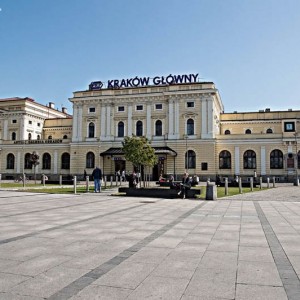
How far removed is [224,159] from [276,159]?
6982 millimetres

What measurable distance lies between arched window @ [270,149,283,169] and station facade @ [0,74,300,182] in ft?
0.42

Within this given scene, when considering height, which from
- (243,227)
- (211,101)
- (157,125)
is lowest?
(243,227)

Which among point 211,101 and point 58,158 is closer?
point 211,101

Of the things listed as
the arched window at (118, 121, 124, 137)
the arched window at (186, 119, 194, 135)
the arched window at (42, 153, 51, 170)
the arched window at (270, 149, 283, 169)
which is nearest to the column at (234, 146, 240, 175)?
the arched window at (270, 149, 283, 169)

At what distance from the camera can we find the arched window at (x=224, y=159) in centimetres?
4622

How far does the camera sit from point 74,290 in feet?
13.5

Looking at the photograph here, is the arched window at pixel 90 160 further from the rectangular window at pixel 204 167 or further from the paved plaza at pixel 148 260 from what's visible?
the paved plaza at pixel 148 260

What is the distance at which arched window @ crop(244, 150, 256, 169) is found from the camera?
45.3m

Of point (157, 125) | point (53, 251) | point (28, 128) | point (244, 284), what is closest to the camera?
point (244, 284)

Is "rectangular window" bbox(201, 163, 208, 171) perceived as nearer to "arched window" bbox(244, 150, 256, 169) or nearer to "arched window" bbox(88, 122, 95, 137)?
"arched window" bbox(244, 150, 256, 169)

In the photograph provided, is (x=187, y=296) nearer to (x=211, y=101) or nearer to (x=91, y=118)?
(x=211, y=101)

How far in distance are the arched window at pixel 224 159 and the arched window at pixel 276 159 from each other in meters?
5.76

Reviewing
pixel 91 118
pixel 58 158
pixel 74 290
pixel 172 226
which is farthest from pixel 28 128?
pixel 74 290

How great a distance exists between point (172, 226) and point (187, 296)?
201 inches
